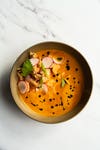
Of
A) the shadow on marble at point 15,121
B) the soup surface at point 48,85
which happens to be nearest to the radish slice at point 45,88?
the soup surface at point 48,85

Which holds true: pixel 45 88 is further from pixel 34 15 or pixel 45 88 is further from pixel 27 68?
pixel 34 15

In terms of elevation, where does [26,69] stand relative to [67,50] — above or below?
below

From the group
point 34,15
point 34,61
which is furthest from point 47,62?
point 34,15

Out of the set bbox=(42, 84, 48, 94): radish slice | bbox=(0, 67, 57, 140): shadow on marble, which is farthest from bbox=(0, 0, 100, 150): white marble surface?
bbox=(42, 84, 48, 94): radish slice

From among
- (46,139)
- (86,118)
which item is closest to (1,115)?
(46,139)

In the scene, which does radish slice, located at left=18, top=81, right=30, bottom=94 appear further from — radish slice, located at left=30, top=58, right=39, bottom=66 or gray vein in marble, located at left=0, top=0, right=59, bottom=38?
gray vein in marble, located at left=0, top=0, right=59, bottom=38

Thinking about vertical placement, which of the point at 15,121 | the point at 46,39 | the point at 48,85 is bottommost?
the point at 15,121

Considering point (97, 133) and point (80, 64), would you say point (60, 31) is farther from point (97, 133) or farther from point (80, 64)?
point (97, 133)
